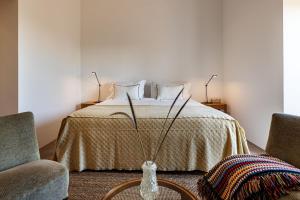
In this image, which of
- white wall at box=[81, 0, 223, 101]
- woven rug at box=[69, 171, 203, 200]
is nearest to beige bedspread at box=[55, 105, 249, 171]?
woven rug at box=[69, 171, 203, 200]

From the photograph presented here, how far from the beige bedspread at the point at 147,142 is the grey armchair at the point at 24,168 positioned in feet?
2.16

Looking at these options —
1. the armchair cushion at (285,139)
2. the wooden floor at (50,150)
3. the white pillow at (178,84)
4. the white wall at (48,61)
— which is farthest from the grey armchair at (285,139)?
the white wall at (48,61)

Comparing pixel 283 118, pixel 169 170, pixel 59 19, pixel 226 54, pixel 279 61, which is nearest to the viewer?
pixel 283 118

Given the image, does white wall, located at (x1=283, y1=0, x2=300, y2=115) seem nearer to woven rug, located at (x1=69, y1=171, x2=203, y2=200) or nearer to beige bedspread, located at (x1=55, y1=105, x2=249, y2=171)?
beige bedspread, located at (x1=55, y1=105, x2=249, y2=171)

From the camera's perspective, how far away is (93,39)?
452cm

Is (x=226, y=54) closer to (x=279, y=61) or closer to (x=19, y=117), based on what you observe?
(x=279, y=61)

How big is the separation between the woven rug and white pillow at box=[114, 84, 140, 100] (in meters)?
1.78

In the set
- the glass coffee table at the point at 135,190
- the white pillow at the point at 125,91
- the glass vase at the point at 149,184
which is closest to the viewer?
the glass vase at the point at 149,184

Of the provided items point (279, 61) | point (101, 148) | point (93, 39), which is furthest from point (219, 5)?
point (101, 148)

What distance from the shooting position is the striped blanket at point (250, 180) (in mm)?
1119

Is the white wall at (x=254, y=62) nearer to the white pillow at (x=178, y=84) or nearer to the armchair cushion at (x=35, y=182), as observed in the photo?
the white pillow at (x=178, y=84)

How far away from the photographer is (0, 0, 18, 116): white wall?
2.70 m

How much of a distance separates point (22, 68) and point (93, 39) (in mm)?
2005

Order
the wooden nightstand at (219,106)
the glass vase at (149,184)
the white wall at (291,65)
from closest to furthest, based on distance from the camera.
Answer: the glass vase at (149,184) < the white wall at (291,65) < the wooden nightstand at (219,106)
